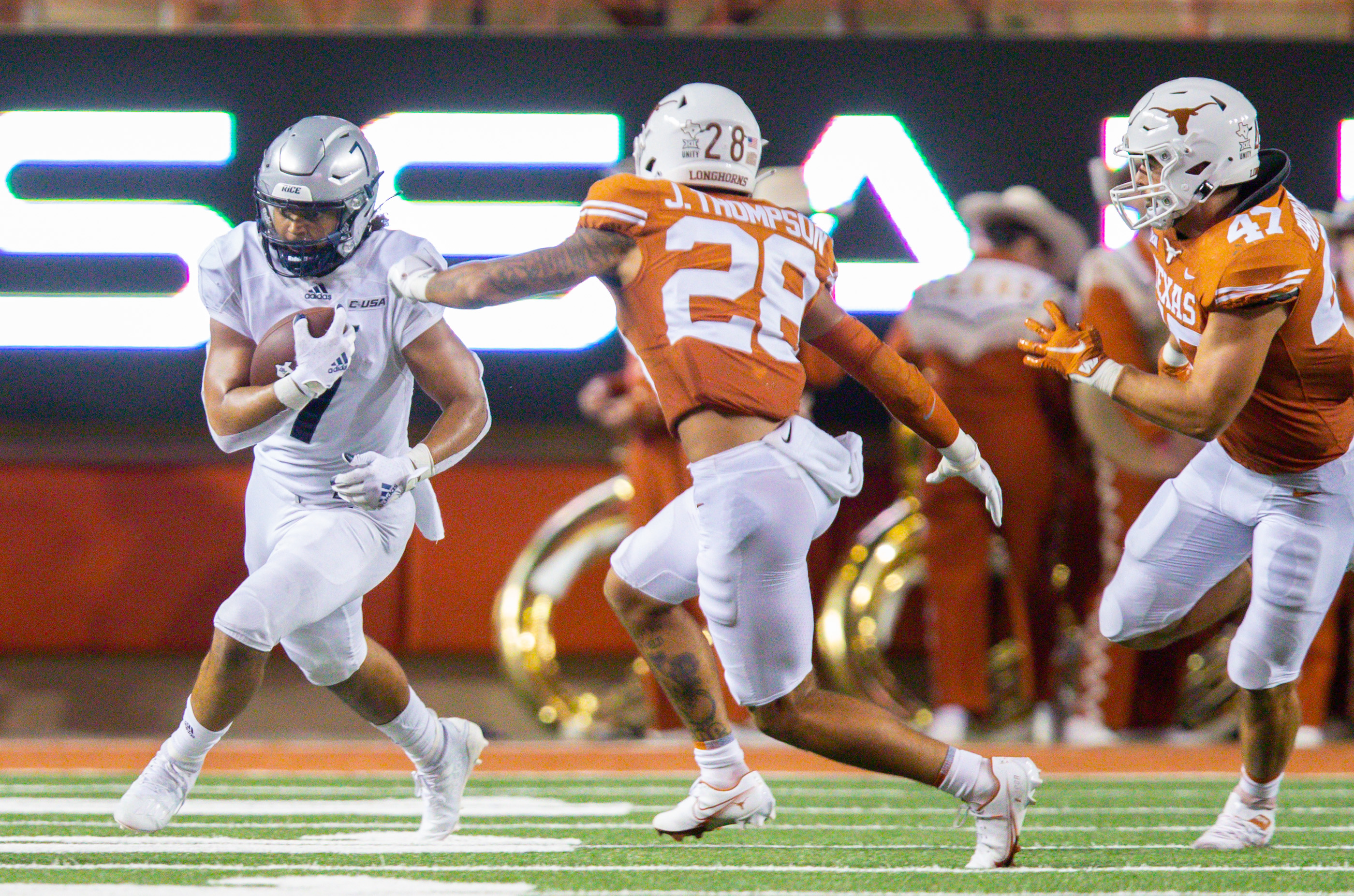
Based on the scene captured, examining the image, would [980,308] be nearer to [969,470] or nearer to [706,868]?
[969,470]

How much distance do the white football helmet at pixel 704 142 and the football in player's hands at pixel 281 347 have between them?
28.4 inches

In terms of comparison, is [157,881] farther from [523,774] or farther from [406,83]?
[406,83]

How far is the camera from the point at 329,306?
339cm

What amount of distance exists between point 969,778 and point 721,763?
51 centimetres

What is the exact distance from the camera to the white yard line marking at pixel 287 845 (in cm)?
321

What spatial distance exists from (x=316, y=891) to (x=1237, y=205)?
2.12 meters

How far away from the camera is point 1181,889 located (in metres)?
2.75

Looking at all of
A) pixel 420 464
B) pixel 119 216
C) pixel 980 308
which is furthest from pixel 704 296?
pixel 119 216

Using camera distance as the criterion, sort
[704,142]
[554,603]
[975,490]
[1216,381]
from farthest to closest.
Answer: [554,603]
[975,490]
[704,142]
[1216,381]

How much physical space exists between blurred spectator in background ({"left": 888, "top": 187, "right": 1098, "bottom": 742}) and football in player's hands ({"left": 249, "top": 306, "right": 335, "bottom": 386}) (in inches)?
114

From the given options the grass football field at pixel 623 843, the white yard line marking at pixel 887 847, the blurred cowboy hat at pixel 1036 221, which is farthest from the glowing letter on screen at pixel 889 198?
the white yard line marking at pixel 887 847

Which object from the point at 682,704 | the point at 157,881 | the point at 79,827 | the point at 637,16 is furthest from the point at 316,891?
the point at 637,16

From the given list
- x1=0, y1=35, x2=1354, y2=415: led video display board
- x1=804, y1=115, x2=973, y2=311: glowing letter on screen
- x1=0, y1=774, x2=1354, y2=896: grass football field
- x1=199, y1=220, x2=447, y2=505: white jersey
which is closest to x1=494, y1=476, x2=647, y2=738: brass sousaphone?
x1=0, y1=35, x2=1354, y2=415: led video display board

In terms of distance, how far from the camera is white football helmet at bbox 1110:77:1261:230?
3.21m
